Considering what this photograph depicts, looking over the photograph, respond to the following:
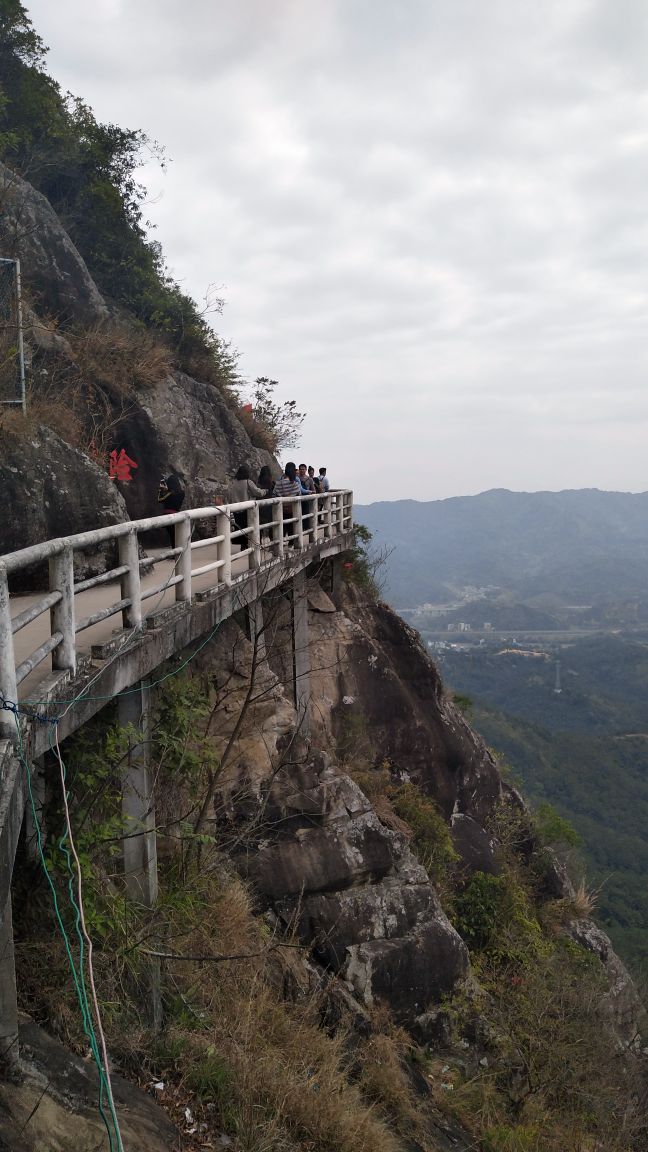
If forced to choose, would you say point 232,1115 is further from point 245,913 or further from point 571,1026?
point 571,1026

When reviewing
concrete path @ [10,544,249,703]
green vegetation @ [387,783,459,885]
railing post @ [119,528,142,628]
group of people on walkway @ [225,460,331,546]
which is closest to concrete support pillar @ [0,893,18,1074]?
concrete path @ [10,544,249,703]

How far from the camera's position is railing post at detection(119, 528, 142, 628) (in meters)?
5.37

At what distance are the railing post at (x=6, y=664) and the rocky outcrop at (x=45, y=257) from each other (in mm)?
13822

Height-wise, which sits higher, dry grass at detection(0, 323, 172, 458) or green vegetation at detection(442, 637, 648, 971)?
dry grass at detection(0, 323, 172, 458)

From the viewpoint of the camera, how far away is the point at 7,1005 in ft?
12.0

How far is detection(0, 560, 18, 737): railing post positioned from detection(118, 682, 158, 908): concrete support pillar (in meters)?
2.15

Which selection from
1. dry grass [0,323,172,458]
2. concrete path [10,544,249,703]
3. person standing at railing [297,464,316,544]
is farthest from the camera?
person standing at railing [297,464,316,544]

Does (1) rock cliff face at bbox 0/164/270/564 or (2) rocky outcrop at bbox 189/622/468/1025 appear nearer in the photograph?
(2) rocky outcrop at bbox 189/622/468/1025

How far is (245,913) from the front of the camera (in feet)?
26.7

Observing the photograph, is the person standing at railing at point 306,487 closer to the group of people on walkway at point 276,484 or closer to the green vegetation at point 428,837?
the group of people on walkway at point 276,484

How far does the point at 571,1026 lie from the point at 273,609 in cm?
901

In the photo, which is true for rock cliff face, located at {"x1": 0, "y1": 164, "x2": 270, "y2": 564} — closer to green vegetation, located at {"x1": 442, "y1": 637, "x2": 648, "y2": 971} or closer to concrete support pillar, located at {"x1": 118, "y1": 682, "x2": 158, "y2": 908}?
concrete support pillar, located at {"x1": 118, "y1": 682, "x2": 158, "y2": 908}

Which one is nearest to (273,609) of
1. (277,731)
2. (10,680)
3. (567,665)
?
(277,731)

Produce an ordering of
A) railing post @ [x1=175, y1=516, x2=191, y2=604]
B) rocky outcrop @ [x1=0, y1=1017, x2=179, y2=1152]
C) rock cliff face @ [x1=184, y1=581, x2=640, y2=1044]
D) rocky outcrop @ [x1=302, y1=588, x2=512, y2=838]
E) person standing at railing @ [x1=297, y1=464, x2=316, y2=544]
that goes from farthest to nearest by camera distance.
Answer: rocky outcrop @ [x1=302, y1=588, x2=512, y2=838] < person standing at railing @ [x1=297, y1=464, x2=316, y2=544] < rock cliff face @ [x1=184, y1=581, x2=640, y2=1044] < railing post @ [x1=175, y1=516, x2=191, y2=604] < rocky outcrop @ [x1=0, y1=1017, x2=179, y2=1152]
